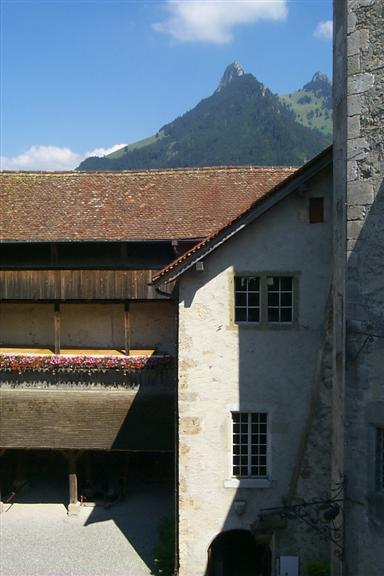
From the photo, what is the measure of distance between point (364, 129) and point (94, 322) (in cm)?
1361

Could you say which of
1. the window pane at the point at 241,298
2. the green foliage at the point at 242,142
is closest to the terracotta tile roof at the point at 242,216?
the window pane at the point at 241,298

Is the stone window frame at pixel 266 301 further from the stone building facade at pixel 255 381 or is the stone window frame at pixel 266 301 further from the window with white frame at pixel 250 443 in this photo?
the window with white frame at pixel 250 443

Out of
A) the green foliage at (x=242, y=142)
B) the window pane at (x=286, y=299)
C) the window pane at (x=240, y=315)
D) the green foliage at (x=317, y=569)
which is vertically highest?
the green foliage at (x=242, y=142)

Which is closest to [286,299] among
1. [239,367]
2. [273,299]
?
[273,299]

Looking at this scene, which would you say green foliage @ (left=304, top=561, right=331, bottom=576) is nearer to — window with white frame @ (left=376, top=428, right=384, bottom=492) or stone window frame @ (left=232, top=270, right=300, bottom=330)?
window with white frame @ (left=376, top=428, right=384, bottom=492)

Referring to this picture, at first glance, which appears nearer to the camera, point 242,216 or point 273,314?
point 242,216

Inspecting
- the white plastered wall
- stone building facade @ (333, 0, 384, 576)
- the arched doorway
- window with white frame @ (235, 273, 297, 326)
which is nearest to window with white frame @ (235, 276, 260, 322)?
window with white frame @ (235, 273, 297, 326)

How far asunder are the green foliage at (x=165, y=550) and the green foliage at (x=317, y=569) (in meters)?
3.70

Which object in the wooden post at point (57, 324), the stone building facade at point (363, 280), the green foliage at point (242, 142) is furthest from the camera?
the green foliage at point (242, 142)

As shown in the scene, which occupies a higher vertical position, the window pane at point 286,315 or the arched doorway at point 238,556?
the window pane at point 286,315

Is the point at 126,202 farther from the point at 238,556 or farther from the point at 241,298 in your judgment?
the point at 238,556

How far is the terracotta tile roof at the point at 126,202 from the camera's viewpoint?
18688 mm

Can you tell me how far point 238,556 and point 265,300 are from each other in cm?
744

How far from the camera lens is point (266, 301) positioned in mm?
13500
